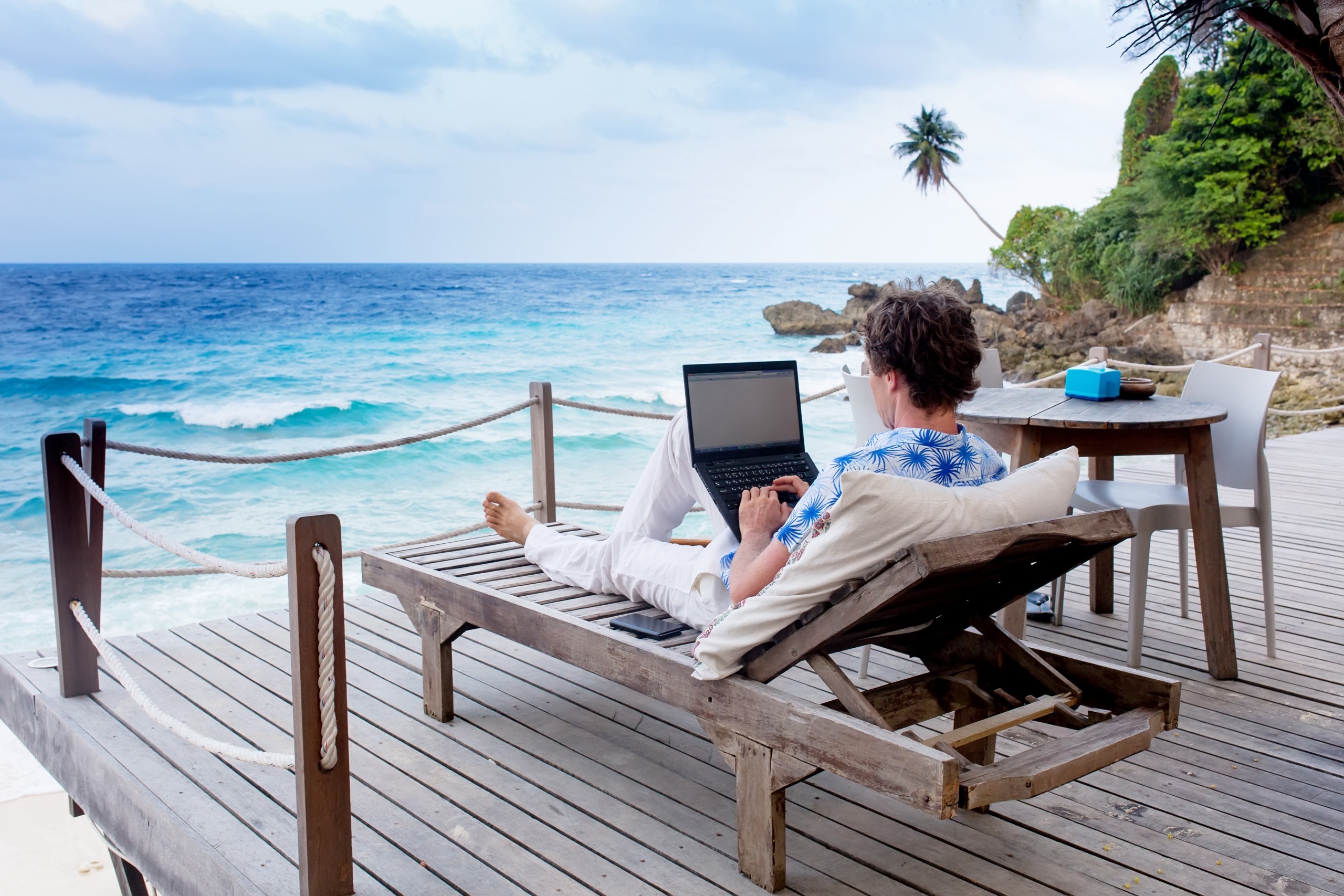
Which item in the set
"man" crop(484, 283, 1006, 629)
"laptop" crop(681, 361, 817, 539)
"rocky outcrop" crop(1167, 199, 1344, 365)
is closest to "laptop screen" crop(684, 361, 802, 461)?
"laptop" crop(681, 361, 817, 539)

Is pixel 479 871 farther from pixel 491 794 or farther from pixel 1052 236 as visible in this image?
pixel 1052 236

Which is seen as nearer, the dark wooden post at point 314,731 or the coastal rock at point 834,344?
the dark wooden post at point 314,731

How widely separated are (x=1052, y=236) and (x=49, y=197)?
30.7m

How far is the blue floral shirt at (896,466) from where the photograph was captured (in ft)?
6.17

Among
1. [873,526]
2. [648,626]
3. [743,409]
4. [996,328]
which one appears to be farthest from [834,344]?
[873,526]

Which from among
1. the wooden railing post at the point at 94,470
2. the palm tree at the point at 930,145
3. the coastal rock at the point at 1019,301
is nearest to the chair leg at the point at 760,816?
the wooden railing post at the point at 94,470

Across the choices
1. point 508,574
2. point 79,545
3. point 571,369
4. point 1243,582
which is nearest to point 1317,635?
point 1243,582

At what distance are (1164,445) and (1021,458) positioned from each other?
0.43 m

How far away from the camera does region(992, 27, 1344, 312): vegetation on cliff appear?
54.5 feet

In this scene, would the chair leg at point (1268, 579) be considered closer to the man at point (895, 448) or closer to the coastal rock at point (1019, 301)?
the man at point (895, 448)

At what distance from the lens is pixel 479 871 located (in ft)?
6.63

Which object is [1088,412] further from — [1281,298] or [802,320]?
[802,320]

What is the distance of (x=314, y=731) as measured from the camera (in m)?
1.83

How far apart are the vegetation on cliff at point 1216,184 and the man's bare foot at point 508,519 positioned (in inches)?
597
